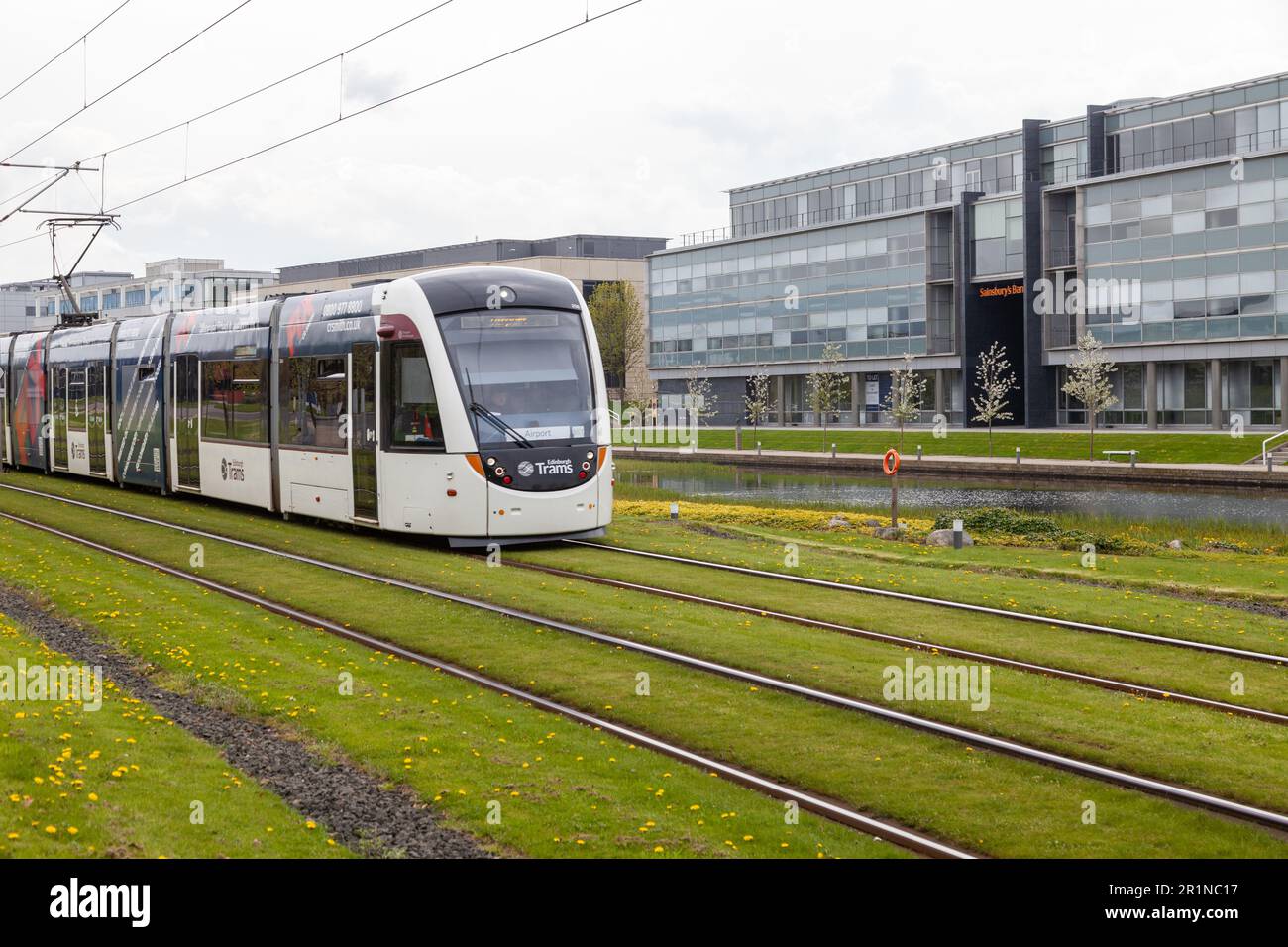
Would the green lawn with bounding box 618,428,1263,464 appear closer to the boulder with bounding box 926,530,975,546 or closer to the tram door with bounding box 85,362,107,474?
the boulder with bounding box 926,530,975,546

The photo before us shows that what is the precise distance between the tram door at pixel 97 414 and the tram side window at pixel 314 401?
42.5ft

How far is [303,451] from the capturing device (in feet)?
85.6

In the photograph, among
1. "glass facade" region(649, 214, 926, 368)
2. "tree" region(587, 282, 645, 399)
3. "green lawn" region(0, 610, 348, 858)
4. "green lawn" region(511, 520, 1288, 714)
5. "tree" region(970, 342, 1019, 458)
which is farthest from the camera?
"tree" region(587, 282, 645, 399)

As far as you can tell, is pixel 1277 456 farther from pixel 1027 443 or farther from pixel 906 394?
pixel 906 394

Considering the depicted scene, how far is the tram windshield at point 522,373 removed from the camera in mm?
21547

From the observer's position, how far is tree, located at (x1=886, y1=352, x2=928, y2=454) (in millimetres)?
69125

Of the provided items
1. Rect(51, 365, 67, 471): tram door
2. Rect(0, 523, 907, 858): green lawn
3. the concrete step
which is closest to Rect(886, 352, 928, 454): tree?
the concrete step

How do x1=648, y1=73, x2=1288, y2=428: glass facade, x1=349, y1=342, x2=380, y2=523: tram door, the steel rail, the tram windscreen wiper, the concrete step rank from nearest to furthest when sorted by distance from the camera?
the steel rail
the tram windscreen wiper
x1=349, y1=342, x2=380, y2=523: tram door
the concrete step
x1=648, y1=73, x2=1288, y2=428: glass facade

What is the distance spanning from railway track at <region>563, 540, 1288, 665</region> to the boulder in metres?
6.72

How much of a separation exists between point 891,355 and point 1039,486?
36186 millimetres

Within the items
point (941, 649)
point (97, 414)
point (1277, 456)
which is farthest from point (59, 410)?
point (1277, 456)

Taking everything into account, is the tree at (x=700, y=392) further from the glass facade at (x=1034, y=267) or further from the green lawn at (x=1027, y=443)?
the green lawn at (x=1027, y=443)

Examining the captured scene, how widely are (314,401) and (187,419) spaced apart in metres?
7.99

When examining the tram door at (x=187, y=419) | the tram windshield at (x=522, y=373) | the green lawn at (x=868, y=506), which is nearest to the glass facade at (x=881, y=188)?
the green lawn at (x=868, y=506)
